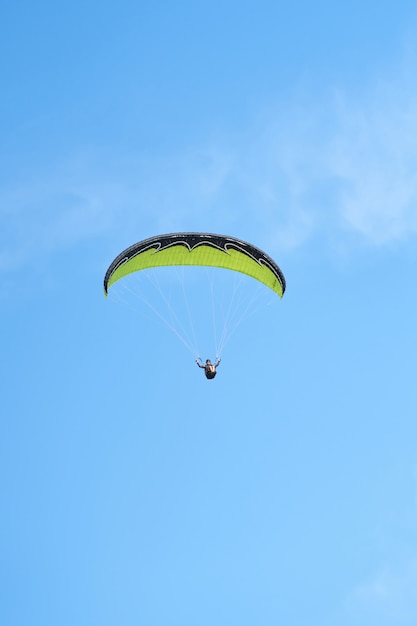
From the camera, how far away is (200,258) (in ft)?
110

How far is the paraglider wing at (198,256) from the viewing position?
3203cm

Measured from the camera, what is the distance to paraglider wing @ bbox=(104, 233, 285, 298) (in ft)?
105

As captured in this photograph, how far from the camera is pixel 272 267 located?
34.0 metres

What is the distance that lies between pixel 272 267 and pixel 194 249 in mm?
3247

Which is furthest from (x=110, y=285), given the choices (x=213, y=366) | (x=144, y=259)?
(x=213, y=366)

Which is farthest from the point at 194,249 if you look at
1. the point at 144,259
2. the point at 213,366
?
the point at 213,366

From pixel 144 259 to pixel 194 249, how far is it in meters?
1.95

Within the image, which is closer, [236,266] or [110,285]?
[110,285]

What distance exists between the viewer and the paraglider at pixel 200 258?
105 feet

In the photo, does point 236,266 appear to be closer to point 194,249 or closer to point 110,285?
point 194,249

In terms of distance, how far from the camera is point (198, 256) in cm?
3347

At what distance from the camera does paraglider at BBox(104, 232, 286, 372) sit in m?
32.0

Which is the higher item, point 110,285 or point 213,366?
point 110,285

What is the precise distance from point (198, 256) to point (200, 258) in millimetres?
162
